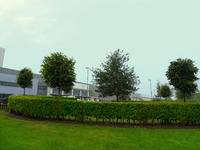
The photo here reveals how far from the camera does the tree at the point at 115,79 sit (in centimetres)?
1465

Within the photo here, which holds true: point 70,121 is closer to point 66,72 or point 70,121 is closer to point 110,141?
point 110,141

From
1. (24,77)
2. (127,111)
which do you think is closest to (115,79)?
(127,111)

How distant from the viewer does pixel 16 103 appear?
1128cm

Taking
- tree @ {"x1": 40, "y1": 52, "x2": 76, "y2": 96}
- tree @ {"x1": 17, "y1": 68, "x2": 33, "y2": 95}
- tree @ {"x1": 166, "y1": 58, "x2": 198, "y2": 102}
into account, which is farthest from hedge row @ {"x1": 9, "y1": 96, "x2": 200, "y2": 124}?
tree @ {"x1": 17, "y1": 68, "x2": 33, "y2": 95}

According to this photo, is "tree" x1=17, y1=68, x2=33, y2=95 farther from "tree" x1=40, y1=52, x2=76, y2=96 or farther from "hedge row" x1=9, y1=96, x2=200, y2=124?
"hedge row" x1=9, y1=96, x2=200, y2=124

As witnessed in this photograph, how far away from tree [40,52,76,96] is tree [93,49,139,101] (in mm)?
3083

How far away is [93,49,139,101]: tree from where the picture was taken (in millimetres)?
14648

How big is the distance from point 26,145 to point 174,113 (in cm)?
894

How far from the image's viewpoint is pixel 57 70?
14.0 m

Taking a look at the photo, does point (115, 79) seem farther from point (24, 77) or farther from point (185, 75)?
point (24, 77)

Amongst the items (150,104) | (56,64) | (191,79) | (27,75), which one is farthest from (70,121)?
(27,75)

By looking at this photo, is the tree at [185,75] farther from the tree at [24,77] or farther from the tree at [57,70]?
the tree at [24,77]

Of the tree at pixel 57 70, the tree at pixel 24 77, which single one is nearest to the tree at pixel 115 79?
the tree at pixel 57 70

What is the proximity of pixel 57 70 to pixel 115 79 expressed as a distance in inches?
248
